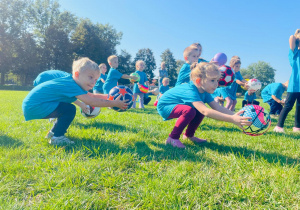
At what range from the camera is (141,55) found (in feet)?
224

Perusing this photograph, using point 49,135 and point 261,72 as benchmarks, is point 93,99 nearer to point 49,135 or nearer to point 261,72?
point 49,135

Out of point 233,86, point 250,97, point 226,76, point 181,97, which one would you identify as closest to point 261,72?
point 250,97

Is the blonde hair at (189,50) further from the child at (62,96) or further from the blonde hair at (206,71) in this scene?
the child at (62,96)

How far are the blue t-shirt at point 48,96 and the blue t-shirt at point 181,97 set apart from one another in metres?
1.51

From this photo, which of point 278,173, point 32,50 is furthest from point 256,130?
point 32,50

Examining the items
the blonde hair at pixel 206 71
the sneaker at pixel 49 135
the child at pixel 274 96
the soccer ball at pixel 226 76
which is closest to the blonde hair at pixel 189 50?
the soccer ball at pixel 226 76

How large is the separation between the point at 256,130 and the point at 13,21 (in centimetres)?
5281

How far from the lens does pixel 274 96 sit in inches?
309

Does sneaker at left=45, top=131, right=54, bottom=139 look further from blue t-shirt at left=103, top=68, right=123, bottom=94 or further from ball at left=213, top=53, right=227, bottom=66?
ball at left=213, top=53, right=227, bottom=66

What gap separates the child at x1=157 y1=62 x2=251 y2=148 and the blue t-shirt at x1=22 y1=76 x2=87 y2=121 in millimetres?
1605

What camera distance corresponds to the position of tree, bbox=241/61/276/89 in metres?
89.4

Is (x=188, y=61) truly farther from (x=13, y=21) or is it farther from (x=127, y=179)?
(x=13, y=21)

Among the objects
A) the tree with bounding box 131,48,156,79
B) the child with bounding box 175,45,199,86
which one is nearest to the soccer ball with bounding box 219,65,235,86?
the child with bounding box 175,45,199,86

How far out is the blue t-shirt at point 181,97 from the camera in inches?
123
